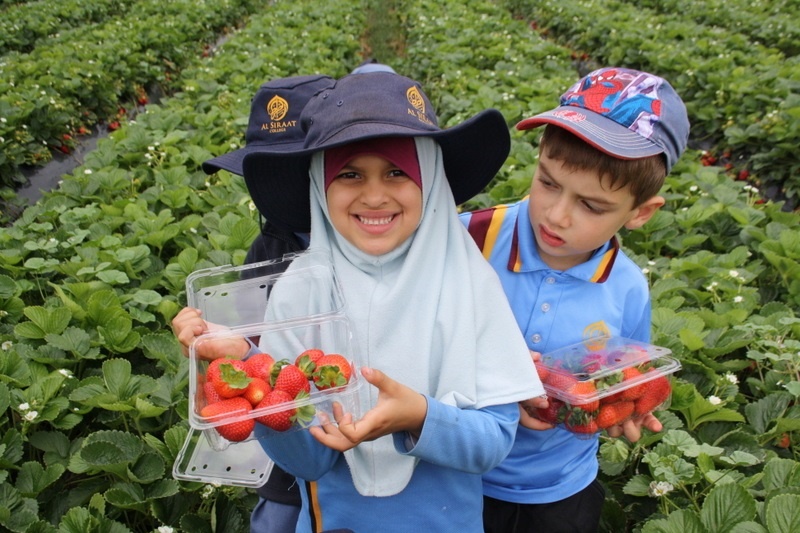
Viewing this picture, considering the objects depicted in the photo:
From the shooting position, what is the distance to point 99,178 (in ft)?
12.1

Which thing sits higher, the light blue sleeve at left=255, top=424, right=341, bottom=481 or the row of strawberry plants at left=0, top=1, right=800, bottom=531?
the light blue sleeve at left=255, top=424, right=341, bottom=481

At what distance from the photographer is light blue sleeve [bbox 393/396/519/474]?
45.1 inches

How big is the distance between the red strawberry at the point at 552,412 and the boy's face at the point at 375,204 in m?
0.53

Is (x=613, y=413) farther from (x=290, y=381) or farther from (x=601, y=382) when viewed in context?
(x=290, y=381)

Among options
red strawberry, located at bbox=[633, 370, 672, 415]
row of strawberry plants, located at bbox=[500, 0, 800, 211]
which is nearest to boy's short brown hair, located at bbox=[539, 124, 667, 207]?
red strawberry, located at bbox=[633, 370, 672, 415]

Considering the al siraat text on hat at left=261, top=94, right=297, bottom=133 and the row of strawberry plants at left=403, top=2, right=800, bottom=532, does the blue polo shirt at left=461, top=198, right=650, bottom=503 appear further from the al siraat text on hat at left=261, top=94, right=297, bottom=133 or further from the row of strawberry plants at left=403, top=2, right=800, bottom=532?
the al siraat text on hat at left=261, top=94, right=297, bottom=133

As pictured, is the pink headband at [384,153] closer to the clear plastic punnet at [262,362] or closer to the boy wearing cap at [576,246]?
the clear plastic punnet at [262,362]

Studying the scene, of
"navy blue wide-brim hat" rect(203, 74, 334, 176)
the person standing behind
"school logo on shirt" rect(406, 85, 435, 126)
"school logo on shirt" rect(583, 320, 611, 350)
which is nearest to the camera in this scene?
"school logo on shirt" rect(406, 85, 435, 126)

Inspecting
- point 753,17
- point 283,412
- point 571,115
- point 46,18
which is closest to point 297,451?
point 283,412

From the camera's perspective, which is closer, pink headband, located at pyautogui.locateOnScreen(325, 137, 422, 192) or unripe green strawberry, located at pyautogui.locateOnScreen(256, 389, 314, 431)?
unripe green strawberry, located at pyautogui.locateOnScreen(256, 389, 314, 431)

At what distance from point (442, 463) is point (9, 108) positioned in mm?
5016

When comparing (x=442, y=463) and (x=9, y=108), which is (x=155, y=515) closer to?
(x=442, y=463)

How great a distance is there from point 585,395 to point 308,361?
2.07 feet

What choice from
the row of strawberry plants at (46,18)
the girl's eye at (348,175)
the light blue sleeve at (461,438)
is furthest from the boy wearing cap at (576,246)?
the row of strawberry plants at (46,18)
